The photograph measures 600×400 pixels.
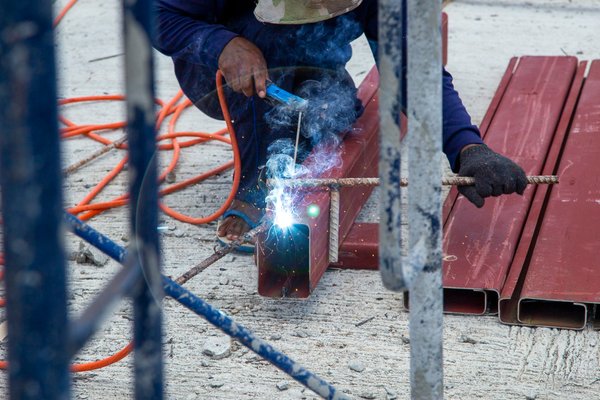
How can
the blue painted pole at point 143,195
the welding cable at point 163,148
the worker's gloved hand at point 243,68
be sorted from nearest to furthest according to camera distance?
the blue painted pole at point 143,195, the worker's gloved hand at point 243,68, the welding cable at point 163,148

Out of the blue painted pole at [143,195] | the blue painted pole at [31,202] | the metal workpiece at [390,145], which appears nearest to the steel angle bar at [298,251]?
the metal workpiece at [390,145]

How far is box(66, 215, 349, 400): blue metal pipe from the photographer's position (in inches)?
74.3

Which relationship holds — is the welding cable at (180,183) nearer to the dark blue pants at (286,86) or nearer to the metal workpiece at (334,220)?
the dark blue pants at (286,86)

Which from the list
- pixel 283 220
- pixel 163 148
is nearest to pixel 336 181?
pixel 283 220

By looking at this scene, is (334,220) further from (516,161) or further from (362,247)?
(516,161)

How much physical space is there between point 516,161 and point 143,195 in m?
2.82

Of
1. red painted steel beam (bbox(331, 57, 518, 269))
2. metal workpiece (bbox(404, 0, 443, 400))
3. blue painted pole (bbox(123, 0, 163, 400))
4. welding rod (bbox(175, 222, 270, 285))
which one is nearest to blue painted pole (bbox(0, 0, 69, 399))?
blue painted pole (bbox(123, 0, 163, 400))

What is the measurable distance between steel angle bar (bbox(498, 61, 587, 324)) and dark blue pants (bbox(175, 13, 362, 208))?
811 mm

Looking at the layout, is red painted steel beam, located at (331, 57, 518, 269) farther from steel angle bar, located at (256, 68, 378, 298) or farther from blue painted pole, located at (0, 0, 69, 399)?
blue painted pole, located at (0, 0, 69, 399)

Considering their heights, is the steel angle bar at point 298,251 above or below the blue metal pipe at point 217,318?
below

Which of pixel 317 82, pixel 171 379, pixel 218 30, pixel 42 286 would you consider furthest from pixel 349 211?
pixel 42 286

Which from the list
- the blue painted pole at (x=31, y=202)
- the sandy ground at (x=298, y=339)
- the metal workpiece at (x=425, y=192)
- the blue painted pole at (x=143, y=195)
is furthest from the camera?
the sandy ground at (x=298, y=339)

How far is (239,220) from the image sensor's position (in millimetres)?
3654

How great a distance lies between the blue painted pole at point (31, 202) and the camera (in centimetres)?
98
